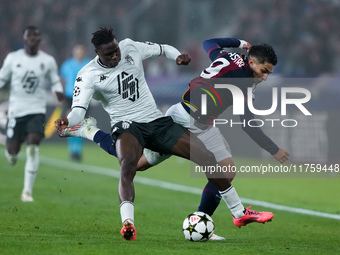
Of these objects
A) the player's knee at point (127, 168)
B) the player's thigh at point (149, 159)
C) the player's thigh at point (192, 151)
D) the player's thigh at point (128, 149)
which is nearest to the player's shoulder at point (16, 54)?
the player's thigh at point (149, 159)

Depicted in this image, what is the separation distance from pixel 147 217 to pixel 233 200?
8.26ft

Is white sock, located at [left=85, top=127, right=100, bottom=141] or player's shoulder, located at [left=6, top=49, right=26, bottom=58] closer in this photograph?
white sock, located at [left=85, top=127, right=100, bottom=141]

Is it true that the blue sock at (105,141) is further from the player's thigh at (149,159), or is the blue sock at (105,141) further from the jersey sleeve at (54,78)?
the jersey sleeve at (54,78)

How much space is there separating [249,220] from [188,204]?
4.07 m

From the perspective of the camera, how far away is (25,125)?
11.6 metres

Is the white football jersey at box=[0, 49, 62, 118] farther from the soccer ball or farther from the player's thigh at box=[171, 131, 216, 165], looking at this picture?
the soccer ball

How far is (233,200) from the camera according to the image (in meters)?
7.59


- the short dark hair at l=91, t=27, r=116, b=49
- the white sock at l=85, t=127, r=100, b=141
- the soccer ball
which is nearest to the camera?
the soccer ball

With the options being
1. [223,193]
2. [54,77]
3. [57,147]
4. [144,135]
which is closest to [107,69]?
[144,135]

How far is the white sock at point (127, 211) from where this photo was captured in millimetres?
7082

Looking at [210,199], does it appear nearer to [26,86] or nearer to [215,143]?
[215,143]

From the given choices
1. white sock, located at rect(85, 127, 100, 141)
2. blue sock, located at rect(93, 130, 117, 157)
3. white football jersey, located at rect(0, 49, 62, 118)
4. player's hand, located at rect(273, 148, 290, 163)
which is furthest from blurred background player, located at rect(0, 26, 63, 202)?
player's hand, located at rect(273, 148, 290, 163)

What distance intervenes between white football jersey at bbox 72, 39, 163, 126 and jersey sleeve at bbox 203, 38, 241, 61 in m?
0.70

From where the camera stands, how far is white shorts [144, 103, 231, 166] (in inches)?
310
